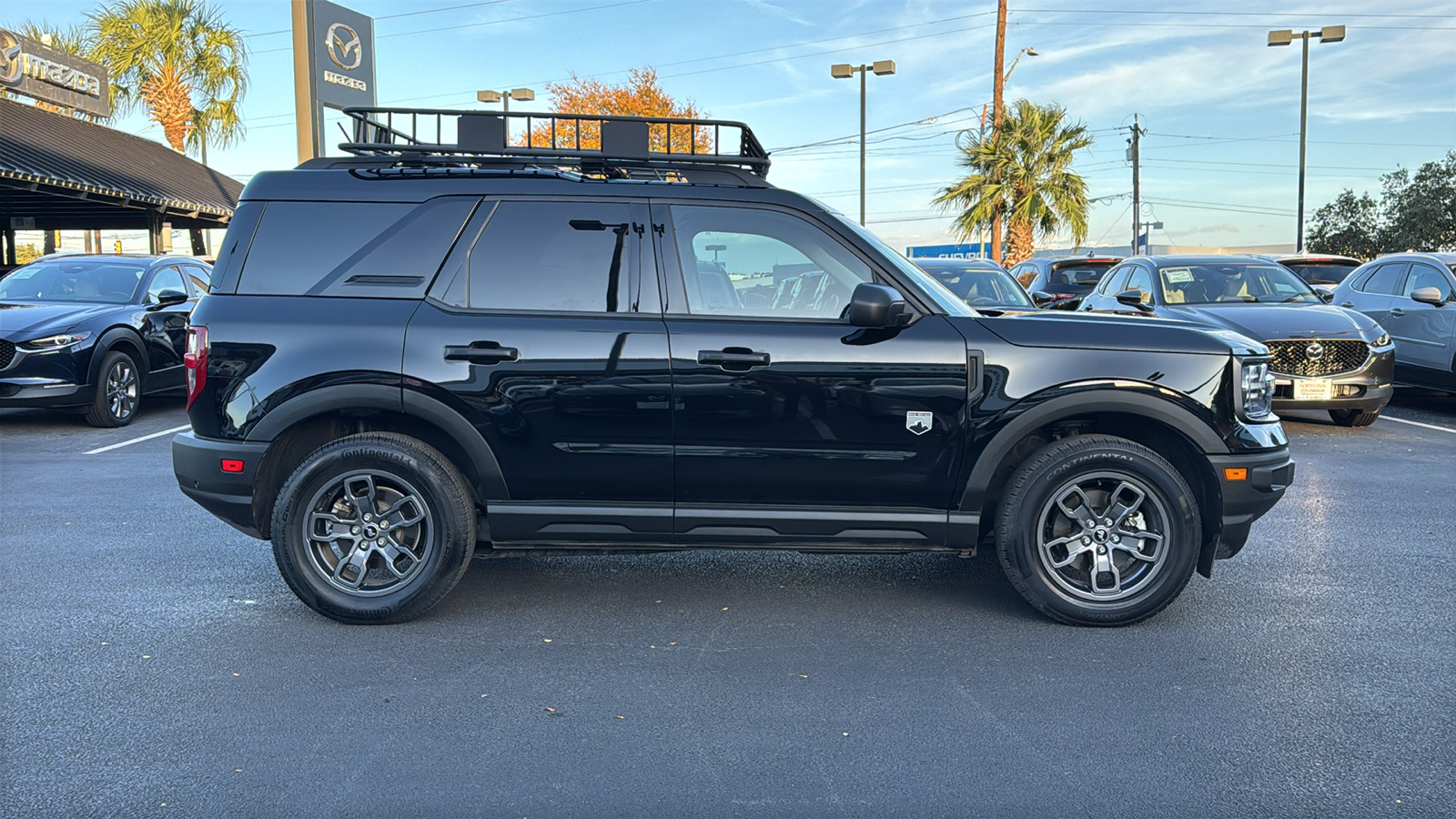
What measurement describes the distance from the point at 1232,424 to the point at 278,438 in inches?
162

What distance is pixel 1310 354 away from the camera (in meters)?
9.79

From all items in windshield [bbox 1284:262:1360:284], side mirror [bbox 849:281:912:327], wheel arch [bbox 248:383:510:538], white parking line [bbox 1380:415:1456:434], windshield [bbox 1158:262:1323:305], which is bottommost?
white parking line [bbox 1380:415:1456:434]

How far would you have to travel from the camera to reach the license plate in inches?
384

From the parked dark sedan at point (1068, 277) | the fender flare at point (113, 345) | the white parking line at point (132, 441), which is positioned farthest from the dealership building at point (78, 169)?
the parked dark sedan at point (1068, 277)

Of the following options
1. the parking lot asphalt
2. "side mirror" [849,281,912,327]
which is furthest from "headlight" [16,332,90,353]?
"side mirror" [849,281,912,327]

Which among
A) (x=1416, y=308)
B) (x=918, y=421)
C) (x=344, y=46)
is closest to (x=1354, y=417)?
(x=1416, y=308)

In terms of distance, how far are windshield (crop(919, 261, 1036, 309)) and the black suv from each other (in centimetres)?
679

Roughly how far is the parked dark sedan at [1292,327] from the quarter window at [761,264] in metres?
4.82

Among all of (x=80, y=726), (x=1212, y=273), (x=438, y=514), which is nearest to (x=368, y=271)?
(x=438, y=514)

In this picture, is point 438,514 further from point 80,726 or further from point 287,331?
point 80,726

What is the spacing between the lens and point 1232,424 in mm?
4523

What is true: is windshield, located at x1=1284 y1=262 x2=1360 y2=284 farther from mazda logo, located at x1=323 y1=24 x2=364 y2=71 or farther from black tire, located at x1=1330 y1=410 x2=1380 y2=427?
mazda logo, located at x1=323 y1=24 x2=364 y2=71

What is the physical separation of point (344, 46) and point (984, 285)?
974cm

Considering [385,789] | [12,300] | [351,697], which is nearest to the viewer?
[385,789]
